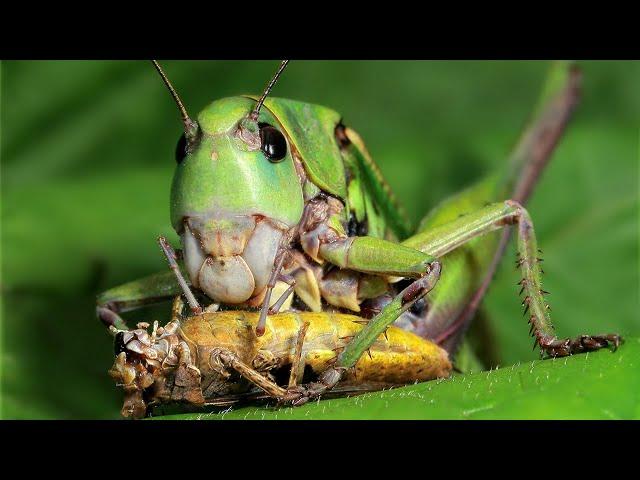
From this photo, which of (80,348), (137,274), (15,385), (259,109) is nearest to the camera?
(259,109)

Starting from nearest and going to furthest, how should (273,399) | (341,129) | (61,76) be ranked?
(273,399) → (341,129) → (61,76)

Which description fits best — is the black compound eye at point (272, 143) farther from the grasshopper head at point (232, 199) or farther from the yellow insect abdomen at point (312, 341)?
the yellow insect abdomen at point (312, 341)

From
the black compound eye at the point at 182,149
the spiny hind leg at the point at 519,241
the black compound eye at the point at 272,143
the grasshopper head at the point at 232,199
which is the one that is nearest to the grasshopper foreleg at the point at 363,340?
the spiny hind leg at the point at 519,241

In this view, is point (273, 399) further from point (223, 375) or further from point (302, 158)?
point (302, 158)

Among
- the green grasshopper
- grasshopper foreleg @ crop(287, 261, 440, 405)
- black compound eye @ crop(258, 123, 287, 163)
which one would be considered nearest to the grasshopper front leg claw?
the green grasshopper

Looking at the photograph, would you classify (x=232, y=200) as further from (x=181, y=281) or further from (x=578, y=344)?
(x=578, y=344)
